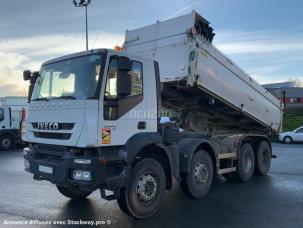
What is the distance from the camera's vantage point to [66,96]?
6.18 meters

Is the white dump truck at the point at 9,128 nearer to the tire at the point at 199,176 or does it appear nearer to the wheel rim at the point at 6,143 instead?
the wheel rim at the point at 6,143

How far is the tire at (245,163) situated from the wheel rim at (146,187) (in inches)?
142

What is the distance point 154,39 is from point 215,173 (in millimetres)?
3232

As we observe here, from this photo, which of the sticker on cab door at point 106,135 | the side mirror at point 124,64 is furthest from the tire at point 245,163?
the side mirror at point 124,64

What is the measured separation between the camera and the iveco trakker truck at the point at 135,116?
5.85 m

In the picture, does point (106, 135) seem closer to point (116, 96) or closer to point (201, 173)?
point (116, 96)

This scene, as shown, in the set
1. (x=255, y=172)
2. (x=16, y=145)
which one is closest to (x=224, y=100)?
(x=255, y=172)

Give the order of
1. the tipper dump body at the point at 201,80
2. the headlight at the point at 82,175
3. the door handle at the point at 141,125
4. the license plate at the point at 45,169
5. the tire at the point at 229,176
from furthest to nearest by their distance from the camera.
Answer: the tire at the point at 229,176, the tipper dump body at the point at 201,80, the door handle at the point at 141,125, the license plate at the point at 45,169, the headlight at the point at 82,175

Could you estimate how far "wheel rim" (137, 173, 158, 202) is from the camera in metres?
6.32

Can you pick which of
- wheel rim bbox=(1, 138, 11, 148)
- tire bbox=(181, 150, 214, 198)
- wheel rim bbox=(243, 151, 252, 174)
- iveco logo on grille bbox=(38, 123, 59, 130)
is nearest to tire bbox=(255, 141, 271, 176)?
wheel rim bbox=(243, 151, 252, 174)

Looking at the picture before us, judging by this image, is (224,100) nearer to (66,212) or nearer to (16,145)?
(66,212)

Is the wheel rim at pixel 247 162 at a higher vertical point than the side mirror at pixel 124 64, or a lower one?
lower

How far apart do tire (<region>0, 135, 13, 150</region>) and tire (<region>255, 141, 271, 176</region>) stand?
15.4m

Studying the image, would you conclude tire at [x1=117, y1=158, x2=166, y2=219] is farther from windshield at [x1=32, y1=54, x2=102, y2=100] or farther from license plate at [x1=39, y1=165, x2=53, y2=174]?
windshield at [x1=32, y1=54, x2=102, y2=100]
